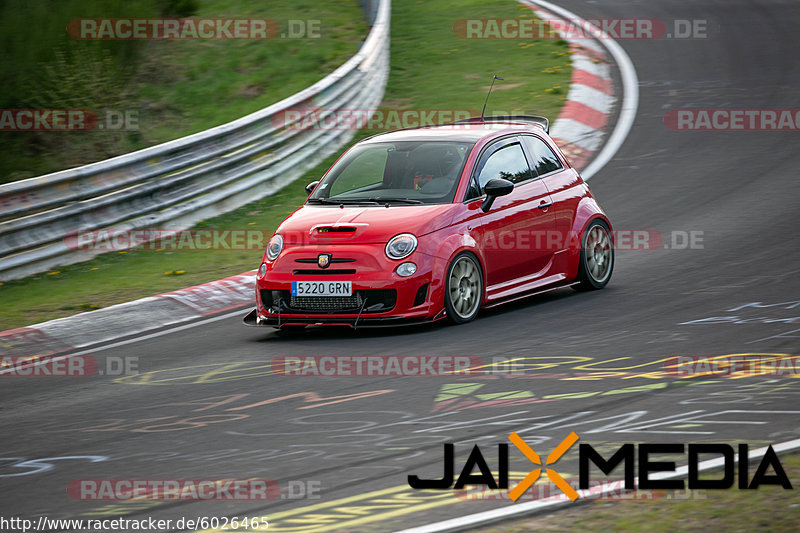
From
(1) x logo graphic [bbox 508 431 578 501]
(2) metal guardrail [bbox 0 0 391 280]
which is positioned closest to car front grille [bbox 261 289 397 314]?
(1) x logo graphic [bbox 508 431 578 501]

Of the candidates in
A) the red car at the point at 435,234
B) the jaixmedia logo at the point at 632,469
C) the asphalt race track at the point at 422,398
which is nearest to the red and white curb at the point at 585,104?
the asphalt race track at the point at 422,398

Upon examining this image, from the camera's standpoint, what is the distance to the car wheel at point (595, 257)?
10.7 metres

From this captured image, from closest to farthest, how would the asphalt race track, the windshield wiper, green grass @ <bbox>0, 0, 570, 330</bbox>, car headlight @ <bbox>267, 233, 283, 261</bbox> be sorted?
the asphalt race track
car headlight @ <bbox>267, 233, 283, 261</bbox>
the windshield wiper
green grass @ <bbox>0, 0, 570, 330</bbox>

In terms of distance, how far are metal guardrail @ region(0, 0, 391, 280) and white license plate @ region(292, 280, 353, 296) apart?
4.25 metres

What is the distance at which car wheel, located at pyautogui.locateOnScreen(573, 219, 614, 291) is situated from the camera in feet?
35.0

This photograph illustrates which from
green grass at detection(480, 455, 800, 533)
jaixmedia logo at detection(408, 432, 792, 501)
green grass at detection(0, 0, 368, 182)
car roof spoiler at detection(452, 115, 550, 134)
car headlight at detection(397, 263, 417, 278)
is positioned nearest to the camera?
green grass at detection(480, 455, 800, 533)

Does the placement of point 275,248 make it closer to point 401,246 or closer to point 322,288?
point 322,288

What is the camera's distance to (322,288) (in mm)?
9266

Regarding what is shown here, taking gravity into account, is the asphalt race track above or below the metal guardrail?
below

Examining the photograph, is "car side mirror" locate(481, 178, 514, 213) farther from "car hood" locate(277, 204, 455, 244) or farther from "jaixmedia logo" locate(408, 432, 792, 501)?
"jaixmedia logo" locate(408, 432, 792, 501)

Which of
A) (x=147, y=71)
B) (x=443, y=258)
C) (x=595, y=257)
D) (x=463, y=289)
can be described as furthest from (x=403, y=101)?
(x=443, y=258)

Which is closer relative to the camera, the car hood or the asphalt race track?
the asphalt race track

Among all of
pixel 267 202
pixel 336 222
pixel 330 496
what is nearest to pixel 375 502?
pixel 330 496

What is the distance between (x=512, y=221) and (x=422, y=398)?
3.19m
